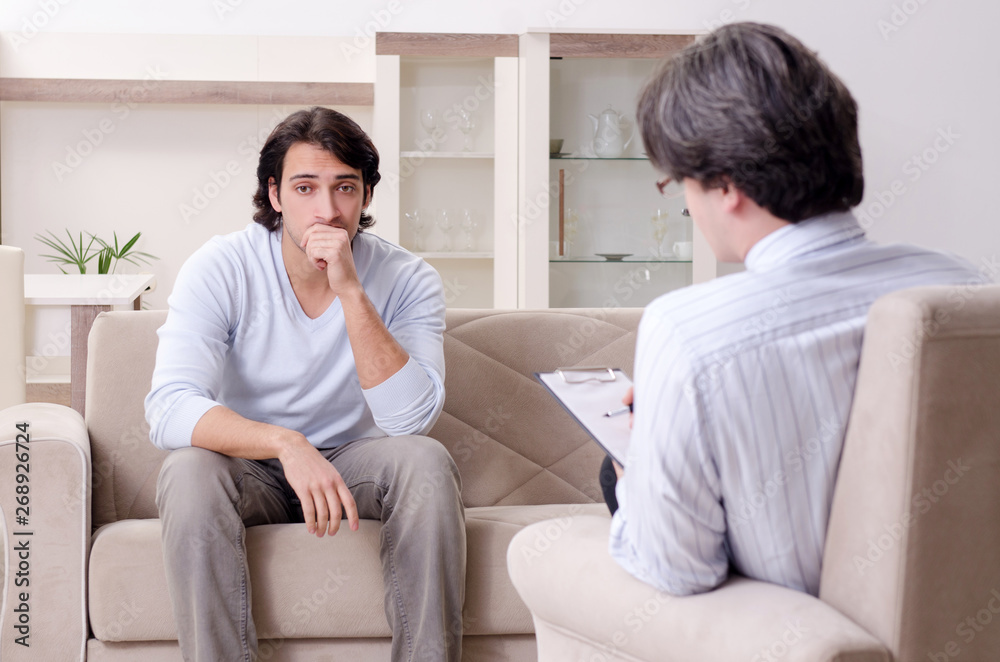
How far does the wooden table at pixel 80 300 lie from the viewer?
2107 mm

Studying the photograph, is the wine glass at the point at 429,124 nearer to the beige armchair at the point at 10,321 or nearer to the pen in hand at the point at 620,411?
the beige armchair at the point at 10,321

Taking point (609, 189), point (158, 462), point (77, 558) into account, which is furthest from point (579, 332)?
point (609, 189)

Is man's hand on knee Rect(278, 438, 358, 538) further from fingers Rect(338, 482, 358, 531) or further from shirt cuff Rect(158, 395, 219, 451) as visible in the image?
shirt cuff Rect(158, 395, 219, 451)

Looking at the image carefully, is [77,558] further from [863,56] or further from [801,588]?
[863,56]

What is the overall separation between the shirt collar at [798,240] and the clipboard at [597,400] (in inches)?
10.1

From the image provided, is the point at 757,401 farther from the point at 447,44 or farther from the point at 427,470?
the point at 447,44

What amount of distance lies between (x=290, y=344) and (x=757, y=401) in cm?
104

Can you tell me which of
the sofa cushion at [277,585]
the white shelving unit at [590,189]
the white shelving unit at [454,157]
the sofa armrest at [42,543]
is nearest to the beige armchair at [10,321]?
the sofa armrest at [42,543]

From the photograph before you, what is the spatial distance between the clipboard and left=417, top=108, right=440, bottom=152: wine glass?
2334 millimetres

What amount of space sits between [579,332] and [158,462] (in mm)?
893

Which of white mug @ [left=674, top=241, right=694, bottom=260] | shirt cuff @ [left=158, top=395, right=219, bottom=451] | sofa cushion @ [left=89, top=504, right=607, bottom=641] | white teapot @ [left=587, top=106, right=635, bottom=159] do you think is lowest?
sofa cushion @ [left=89, top=504, right=607, bottom=641]

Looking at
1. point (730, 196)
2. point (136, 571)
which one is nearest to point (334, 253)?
point (136, 571)

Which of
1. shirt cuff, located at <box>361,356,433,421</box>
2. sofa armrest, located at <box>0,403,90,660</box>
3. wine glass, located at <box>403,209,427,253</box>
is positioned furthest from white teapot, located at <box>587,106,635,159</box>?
sofa armrest, located at <box>0,403,90,660</box>

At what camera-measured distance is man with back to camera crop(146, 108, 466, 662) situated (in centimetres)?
135
